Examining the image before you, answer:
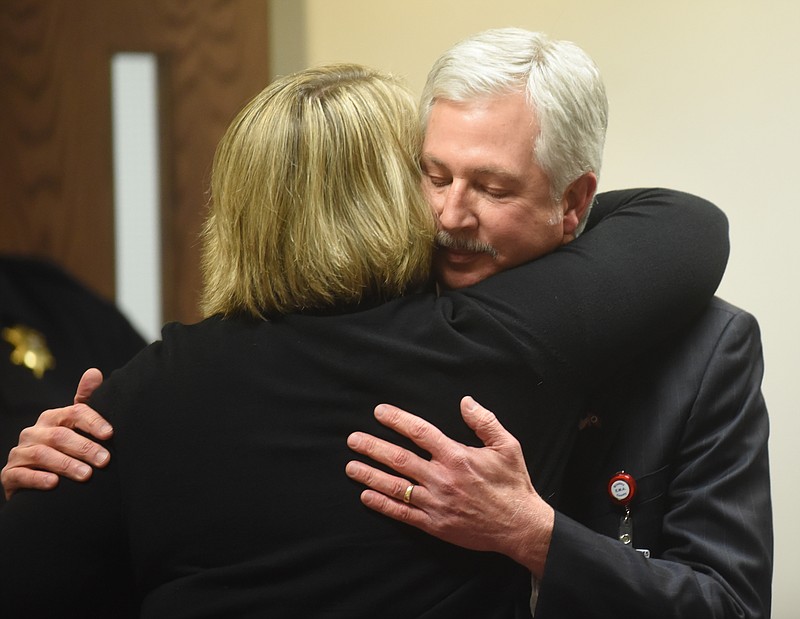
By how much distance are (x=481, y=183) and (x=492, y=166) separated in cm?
3

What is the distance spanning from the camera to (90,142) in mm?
2941

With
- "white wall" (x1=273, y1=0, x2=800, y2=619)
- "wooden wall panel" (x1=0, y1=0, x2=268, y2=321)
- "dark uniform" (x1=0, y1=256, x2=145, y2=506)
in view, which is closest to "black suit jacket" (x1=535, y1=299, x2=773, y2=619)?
"white wall" (x1=273, y1=0, x2=800, y2=619)

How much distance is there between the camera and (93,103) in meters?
2.94

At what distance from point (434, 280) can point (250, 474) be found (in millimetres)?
415

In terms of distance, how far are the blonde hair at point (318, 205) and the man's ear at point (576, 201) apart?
323mm

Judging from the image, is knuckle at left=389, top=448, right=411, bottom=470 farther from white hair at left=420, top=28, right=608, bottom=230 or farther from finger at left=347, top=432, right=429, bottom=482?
white hair at left=420, top=28, right=608, bottom=230

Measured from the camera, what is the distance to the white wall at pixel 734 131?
2236 millimetres

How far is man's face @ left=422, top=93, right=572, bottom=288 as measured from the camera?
4.54ft

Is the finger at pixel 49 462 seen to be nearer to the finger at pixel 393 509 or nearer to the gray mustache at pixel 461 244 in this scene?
the finger at pixel 393 509

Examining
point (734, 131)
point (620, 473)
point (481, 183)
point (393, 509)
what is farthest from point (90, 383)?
point (734, 131)

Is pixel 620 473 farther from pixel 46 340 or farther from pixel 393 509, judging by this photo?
pixel 46 340

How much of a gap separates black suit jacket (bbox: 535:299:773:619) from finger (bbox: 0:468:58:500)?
1.97ft

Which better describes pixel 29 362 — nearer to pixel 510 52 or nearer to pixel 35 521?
pixel 35 521

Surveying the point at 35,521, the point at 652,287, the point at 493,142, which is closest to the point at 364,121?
the point at 493,142
